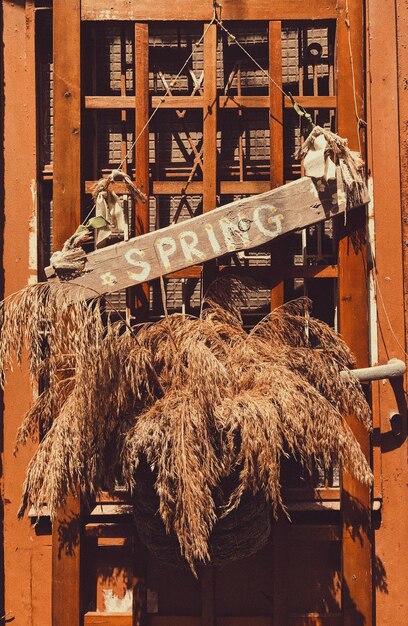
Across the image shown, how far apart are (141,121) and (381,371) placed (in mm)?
1813

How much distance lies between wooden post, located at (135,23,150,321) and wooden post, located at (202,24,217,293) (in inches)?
12.2

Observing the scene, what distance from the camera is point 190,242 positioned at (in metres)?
3.73

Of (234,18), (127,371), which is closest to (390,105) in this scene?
(234,18)

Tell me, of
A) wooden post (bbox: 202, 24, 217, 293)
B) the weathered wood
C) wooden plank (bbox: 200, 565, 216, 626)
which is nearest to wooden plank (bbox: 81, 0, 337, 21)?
wooden post (bbox: 202, 24, 217, 293)

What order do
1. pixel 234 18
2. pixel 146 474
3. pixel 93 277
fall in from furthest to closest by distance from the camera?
pixel 234 18 → pixel 93 277 → pixel 146 474

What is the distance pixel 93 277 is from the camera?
3.71 m

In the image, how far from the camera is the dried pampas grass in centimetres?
317

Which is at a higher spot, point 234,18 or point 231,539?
point 234,18

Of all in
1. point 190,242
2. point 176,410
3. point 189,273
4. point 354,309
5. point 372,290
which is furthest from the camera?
point 372,290

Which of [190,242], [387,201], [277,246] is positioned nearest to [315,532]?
[277,246]

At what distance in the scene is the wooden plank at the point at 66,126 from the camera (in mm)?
3900

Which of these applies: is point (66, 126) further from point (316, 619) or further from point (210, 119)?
point (316, 619)

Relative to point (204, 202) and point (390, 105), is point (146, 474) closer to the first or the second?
point (204, 202)

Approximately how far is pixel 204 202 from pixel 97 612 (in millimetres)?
2289
